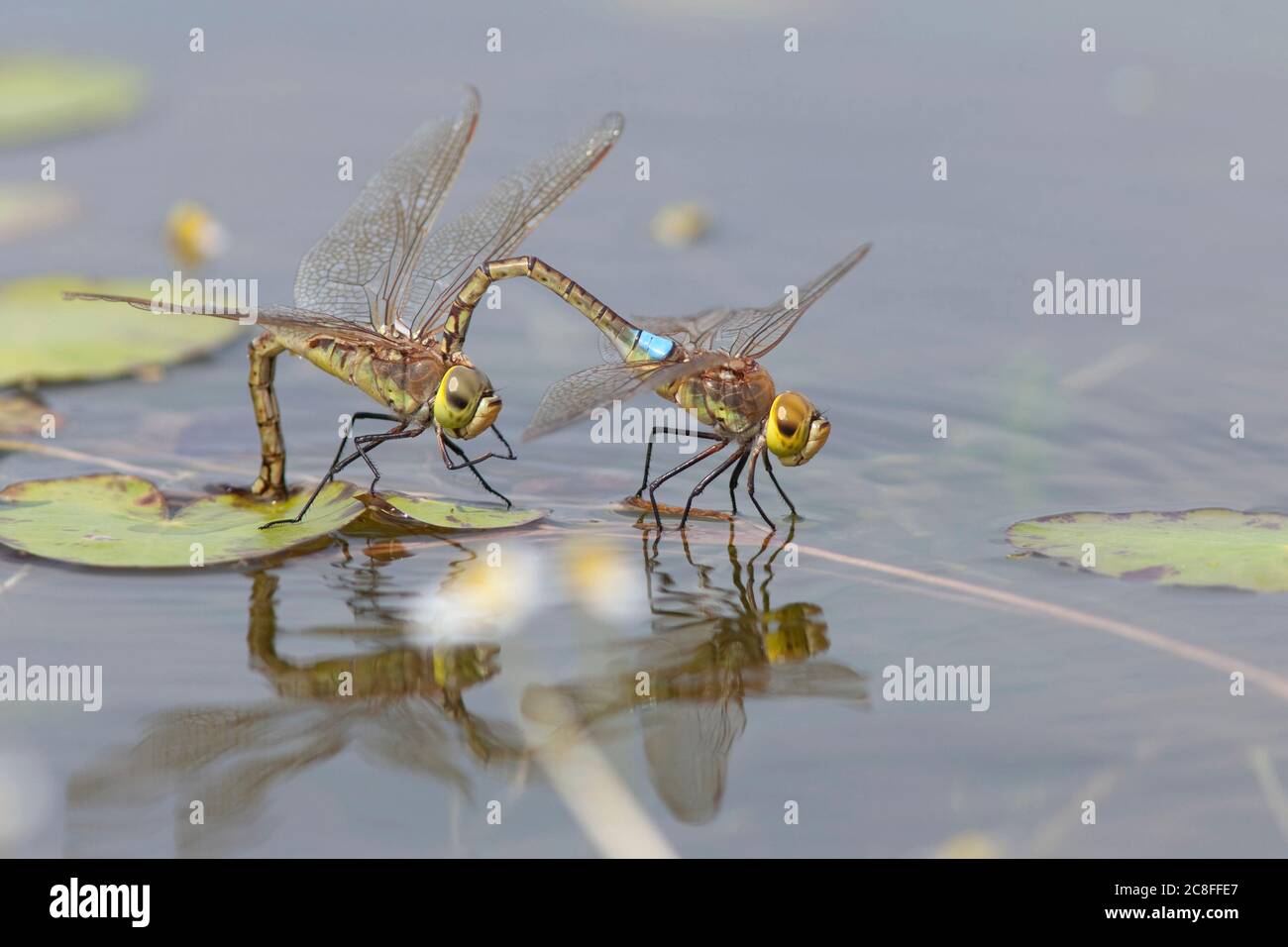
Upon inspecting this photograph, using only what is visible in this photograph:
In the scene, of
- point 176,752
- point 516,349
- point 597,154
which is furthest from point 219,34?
point 176,752

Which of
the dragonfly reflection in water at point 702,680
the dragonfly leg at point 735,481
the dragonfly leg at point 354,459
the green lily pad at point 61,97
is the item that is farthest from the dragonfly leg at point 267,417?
the green lily pad at point 61,97

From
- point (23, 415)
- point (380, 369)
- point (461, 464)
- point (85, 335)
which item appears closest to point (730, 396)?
point (461, 464)

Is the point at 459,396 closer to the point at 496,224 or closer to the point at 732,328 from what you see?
the point at 496,224

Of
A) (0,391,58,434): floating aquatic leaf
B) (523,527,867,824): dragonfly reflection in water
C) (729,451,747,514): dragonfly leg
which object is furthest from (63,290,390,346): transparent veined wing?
(523,527,867,824): dragonfly reflection in water

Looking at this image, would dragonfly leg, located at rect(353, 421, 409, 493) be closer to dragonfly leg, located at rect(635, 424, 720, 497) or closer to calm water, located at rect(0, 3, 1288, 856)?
calm water, located at rect(0, 3, 1288, 856)

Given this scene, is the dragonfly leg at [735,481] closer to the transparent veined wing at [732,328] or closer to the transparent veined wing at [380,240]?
the transparent veined wing at [732,328]

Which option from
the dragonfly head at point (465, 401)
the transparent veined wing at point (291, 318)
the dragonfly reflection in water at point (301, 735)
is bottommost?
the dragonfly reflection in water at point (301, 735)

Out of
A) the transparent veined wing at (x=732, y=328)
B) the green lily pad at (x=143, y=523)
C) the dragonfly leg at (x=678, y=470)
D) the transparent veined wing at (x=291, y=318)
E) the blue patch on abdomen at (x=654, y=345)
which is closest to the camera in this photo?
the green lily pad at (x=143, y=523)
